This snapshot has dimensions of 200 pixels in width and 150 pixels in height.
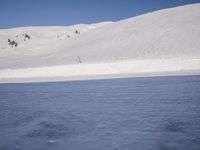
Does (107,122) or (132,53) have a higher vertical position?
(132,53)

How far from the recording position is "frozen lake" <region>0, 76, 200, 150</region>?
4.27 meters

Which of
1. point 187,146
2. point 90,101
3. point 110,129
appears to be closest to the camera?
point 187,146

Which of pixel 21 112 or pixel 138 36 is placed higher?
pixel 138 36

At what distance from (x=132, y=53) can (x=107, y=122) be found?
2011 cm

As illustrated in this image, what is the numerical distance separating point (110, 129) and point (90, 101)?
2952 mm

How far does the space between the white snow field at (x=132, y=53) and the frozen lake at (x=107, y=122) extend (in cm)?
682

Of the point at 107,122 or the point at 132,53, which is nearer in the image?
the point at 107,122

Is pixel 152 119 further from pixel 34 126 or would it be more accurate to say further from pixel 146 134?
pixel 34 126

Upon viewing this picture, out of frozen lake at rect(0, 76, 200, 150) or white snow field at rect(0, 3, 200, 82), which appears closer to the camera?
frozen lake at rect(0, 76, 200, 150)

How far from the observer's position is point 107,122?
5453 millimetres

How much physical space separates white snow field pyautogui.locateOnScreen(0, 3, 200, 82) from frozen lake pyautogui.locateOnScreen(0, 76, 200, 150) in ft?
22.4

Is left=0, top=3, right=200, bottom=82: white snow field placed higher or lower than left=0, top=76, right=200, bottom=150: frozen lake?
higher

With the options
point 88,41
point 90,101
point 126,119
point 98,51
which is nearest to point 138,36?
point 98,51

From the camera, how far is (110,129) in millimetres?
4961
